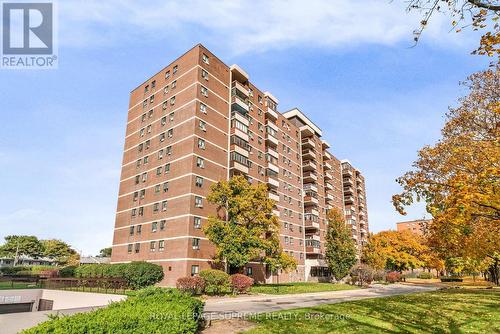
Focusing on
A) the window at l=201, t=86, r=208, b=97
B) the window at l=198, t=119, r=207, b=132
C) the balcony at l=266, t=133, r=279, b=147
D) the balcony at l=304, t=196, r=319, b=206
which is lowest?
the balcony at l=304, t=196, r=319, b=206

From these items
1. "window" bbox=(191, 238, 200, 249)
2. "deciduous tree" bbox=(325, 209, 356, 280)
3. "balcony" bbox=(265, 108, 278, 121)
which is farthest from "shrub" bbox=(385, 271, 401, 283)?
"window" bbox=(191, 238, 200, 249)

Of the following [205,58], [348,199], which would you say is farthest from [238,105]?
[348,199]

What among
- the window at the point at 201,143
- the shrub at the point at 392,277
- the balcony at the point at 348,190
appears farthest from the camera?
the balcony at the point at 348,190

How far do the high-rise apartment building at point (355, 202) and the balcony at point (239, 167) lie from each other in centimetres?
4634

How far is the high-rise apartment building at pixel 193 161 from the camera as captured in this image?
36688 mm

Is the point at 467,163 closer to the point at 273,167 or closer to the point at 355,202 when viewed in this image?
the point at 273,167

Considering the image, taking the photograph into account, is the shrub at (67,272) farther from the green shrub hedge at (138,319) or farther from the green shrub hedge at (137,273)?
the green shrub hedge at (138,319)

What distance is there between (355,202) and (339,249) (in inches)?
1404

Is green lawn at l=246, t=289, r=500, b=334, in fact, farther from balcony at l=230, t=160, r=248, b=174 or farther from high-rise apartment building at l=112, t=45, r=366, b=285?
balcony at l=230, t=160, r=248, b=174

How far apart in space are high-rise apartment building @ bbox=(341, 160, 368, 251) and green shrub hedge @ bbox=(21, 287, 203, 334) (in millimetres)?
76022

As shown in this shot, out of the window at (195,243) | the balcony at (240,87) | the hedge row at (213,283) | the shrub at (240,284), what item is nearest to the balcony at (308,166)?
the balcony at (240,87)

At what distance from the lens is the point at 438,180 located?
547 inches

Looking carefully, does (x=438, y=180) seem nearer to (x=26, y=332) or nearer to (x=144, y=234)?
(x=26, y=332)

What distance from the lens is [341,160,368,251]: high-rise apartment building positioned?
83375 millimetres
